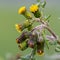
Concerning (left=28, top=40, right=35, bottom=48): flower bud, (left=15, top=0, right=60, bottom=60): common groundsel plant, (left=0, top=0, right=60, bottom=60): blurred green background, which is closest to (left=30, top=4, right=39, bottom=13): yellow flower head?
(left=15, top=0, right=60, bottom=60): common groundsel plant

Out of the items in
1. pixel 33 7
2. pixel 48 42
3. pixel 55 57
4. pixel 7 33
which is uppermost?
pixel 33 7

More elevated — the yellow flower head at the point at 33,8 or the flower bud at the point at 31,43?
the yellow flower head at the point at 33,8

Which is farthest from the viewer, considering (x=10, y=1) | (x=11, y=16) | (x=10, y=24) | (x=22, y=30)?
(x=10, y=1)

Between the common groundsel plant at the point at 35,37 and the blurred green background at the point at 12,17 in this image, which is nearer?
the common groundsel plant at the point at 35,37

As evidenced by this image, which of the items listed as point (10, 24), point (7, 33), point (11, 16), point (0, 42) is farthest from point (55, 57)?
point (11, 16)

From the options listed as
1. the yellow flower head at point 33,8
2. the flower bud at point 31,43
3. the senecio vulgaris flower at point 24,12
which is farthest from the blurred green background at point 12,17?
the flower bud at point 31,43

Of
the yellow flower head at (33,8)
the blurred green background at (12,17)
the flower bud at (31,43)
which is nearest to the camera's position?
the flower bud at (31,43)

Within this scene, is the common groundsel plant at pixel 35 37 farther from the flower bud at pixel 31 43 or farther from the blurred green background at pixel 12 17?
the blurred green background at pixel 12 17

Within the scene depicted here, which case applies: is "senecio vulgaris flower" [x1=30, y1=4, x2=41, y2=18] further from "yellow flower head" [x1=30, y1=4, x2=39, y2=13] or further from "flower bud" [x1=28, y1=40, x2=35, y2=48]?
"flower bud" [x1=28, y1=40, x2=35, y2=48]

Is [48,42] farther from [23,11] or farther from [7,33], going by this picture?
[7,33]

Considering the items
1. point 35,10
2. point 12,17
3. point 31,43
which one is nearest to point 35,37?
point 31,43

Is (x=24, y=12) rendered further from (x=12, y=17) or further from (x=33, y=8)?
(x=12, y=17)
